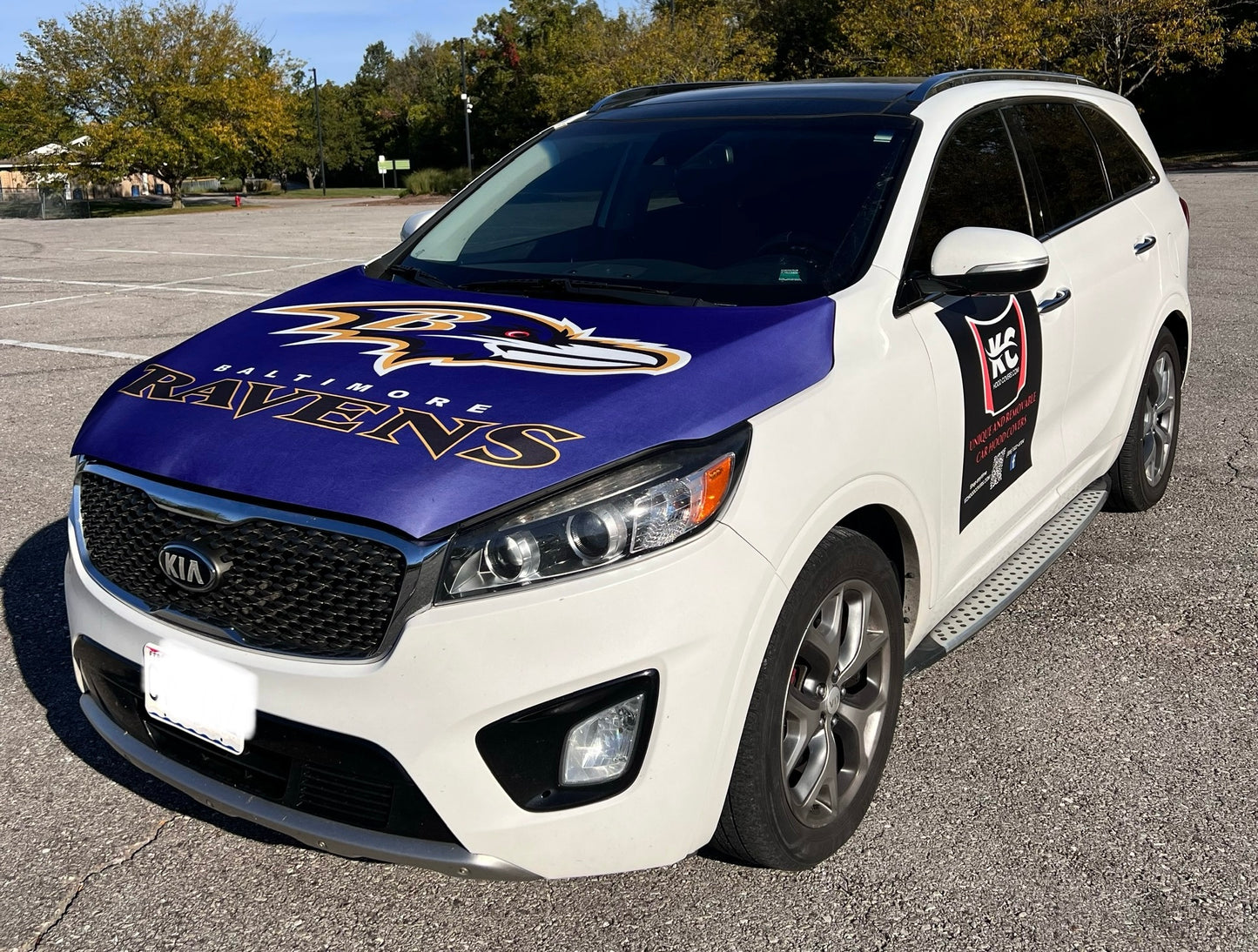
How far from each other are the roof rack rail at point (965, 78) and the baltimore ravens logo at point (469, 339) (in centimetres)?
150

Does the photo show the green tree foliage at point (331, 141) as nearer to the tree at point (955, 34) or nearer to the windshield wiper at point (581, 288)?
the tree at point (955, 34)

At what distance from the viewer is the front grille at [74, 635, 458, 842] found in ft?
7.30

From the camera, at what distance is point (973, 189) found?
140 inches

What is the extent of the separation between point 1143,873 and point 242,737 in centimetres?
203

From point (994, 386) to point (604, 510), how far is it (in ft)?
5.23

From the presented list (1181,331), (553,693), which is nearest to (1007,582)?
(553,693)

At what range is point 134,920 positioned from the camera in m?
2.62

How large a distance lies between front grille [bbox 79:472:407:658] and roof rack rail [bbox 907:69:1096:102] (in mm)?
2347

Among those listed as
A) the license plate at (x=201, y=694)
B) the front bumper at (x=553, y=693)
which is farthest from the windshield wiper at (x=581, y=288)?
the license plate at (x=201, y=694)

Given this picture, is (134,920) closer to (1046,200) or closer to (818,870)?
(818,870)

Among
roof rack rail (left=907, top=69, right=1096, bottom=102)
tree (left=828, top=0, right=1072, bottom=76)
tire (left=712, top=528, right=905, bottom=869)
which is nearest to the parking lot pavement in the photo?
tire (left=712, top=528, right=905, bottom=869)

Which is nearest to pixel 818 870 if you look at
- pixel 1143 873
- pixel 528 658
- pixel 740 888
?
pixel 740 888

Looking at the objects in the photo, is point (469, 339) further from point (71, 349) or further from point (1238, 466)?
point (71, 349)

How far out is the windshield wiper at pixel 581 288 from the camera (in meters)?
3.09
